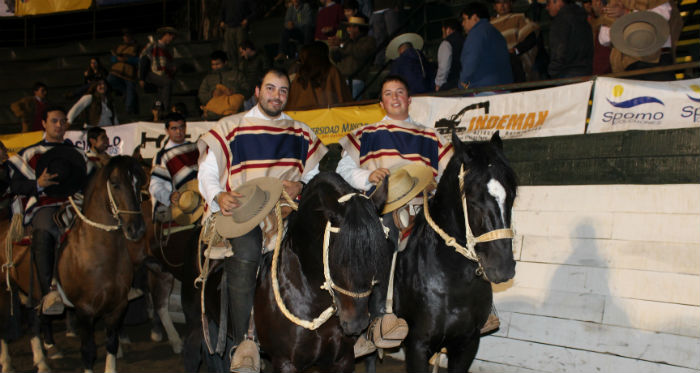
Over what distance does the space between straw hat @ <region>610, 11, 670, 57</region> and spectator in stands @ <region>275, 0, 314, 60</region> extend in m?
8.43

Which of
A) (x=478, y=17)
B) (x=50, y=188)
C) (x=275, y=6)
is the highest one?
(x=275, y=6)

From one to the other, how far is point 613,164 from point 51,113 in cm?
669

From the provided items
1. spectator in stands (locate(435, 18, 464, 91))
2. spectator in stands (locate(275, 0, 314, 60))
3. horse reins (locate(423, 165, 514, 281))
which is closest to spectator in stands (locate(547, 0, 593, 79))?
spectator in stands (locate(435, 18, 464, 91))

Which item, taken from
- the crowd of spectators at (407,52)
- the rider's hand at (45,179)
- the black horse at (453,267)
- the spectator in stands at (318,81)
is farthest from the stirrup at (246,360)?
the spectator in stands at (318,81)

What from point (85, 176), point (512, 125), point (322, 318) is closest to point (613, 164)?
point (512, 125)

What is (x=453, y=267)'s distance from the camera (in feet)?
17.5

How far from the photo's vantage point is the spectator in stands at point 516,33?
9797 mm

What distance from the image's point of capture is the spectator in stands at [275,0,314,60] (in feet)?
49.9

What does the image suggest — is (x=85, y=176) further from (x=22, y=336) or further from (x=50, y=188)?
(x=22, y=336)

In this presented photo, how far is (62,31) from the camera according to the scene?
23.9m

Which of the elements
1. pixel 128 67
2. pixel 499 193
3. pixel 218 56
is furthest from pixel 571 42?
pixel 128 67

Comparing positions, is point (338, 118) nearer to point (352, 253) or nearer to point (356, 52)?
point (356, 52)

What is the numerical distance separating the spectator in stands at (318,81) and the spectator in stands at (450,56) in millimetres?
1560

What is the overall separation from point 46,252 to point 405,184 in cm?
505
